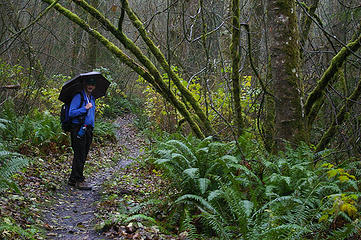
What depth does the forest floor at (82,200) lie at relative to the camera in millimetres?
4316

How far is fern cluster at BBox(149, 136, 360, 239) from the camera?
3631 mm

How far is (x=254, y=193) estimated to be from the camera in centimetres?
443

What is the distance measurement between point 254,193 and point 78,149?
3.93m

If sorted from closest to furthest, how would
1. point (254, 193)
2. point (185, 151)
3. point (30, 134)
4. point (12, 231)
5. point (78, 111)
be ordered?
point (12, 231) < point (254, 193) < point (185, 151) < point (78, 111) < point (30, 134)

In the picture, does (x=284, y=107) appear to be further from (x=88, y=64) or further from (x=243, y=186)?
(x=88, y=64)

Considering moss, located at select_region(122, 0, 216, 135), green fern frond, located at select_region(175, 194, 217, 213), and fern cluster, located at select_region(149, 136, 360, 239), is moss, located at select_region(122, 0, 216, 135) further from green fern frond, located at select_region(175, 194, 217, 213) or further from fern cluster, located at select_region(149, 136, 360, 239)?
green fern frond, located at select_region(175, 194, 217, 213)

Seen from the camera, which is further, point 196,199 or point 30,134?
point 30,134

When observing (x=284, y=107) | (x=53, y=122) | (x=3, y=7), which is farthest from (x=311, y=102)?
(x=3, y=7)

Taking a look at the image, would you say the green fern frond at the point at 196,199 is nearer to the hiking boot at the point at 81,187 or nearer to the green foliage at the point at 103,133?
the hiking boot at the point at 81,187

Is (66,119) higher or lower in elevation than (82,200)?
higher

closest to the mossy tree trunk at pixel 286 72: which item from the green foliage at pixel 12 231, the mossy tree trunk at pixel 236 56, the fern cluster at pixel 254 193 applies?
the fern cluster at pixel 254 193

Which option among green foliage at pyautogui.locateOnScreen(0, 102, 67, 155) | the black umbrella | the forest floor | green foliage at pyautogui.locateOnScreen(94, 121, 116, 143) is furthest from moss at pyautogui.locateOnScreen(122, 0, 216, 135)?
green foliage at pyautogui.locateOnScreen(94, 121, 116, 143)

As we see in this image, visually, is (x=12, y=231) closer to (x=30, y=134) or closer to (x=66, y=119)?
(x=66, y=119)

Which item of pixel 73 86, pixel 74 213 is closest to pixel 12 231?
pixel 74 213
